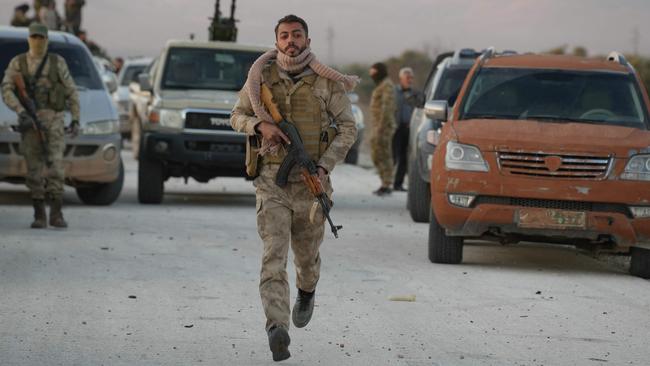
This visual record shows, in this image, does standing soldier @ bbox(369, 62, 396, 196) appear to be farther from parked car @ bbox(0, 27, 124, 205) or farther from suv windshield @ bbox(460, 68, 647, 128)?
suv windshield @ bbox(460, 68, 647, 128)

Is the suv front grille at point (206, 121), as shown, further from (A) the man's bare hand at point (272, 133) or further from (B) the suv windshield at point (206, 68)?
(A) the man's bare hand at point (272, 133)

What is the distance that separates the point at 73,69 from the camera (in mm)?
18734

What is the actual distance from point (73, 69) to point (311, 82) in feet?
35.5

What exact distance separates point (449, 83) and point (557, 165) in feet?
18.0

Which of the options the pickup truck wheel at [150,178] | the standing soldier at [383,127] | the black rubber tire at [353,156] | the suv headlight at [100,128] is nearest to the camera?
the suv headlight at [100,128]

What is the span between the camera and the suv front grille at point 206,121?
18.6 metres

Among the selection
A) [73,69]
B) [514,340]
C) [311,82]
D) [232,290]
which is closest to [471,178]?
[232,290]

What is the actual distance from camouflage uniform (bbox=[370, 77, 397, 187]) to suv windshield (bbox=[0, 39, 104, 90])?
15.0 ft

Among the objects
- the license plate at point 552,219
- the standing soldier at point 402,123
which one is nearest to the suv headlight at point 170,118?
the standing soldier at point 402,123

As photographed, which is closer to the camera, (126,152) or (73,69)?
(73,69)

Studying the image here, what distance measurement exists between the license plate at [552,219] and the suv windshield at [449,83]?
526cm

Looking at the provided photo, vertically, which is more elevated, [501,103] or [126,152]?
[501,103]

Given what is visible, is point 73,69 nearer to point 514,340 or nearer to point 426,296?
point 426,296

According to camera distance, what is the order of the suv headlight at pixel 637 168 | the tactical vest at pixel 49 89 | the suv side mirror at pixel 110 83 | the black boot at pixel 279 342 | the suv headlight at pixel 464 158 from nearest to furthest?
the black boot at pixel 279 342, the suv headlight at pixel 637 168, the suv headlight at pixel 464 158, the tactical vest at pixel 49 89, the suv side mirror at pixel 110 83
